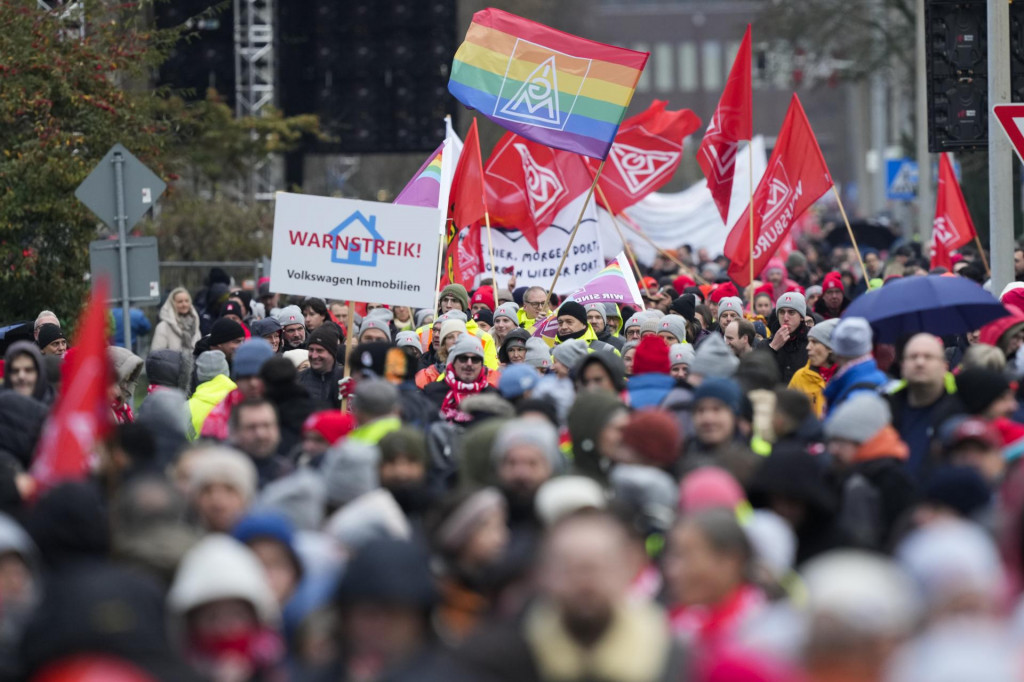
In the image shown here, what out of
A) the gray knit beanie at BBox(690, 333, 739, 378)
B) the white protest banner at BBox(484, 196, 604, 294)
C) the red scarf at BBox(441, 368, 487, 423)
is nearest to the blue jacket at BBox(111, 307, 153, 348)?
the white protest banner at BBox(484, 196, 604, 294)

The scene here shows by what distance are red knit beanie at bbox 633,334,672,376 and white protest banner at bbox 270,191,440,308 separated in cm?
190

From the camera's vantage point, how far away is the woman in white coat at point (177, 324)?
600 inches

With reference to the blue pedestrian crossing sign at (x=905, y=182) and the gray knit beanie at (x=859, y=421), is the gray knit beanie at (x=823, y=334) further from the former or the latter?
the blue pedestrian crossing sign at (x=905, y=182)

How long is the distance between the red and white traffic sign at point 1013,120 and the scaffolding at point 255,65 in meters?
20.2

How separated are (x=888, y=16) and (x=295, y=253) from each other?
34.8 meters

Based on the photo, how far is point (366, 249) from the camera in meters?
11.0

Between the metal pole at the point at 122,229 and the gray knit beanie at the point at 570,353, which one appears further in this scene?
the metal pole at the point at 122,229

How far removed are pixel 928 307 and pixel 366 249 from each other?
3.31 m

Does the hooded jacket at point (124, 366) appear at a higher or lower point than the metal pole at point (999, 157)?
lower

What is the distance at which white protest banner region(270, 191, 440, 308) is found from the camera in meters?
10.9

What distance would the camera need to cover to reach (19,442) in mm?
8578

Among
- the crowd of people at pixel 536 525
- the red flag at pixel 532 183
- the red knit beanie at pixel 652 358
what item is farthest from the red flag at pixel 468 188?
the red knit beanie at pixel 652 358

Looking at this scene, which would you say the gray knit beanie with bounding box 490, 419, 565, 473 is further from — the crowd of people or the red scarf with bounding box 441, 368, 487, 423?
the red scarf with bounding box 441, 368, 487, 423

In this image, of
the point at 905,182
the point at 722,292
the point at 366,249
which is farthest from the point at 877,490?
the point at 905,182
